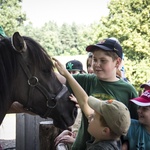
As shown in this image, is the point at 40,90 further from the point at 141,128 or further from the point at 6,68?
the point at 141,128

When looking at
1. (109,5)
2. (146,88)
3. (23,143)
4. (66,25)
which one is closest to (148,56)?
(109,5)

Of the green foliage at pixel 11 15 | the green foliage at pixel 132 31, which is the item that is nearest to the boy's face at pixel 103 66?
the green foliage at pixel 132 31

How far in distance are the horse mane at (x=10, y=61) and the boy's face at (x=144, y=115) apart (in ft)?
2.34

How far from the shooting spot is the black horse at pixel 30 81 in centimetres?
176

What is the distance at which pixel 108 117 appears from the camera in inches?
50.2

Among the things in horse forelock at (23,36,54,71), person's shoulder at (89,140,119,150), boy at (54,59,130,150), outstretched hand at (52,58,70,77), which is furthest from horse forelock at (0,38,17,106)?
person's shoulder at (89,140,119,150)

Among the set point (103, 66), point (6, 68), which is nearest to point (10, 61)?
point (6, 68)

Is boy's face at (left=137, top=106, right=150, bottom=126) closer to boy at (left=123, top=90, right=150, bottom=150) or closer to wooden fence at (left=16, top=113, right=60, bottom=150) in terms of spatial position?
boy at (left=123, top=90, right=150, bottom=150)

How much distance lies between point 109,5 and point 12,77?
17.9 m

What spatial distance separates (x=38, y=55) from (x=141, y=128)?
2.86 ft

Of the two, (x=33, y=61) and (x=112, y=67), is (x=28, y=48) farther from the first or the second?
(x=112, y=67)

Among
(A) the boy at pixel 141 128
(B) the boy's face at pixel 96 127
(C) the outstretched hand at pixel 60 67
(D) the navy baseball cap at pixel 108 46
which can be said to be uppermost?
(D) the navy baseball cap at pixel 108 46

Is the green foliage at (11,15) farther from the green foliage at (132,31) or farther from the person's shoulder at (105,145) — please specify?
the person's shoulder at (105,145)

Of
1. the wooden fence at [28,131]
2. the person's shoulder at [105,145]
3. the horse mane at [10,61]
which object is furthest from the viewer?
the wooden fence at [28,131]
